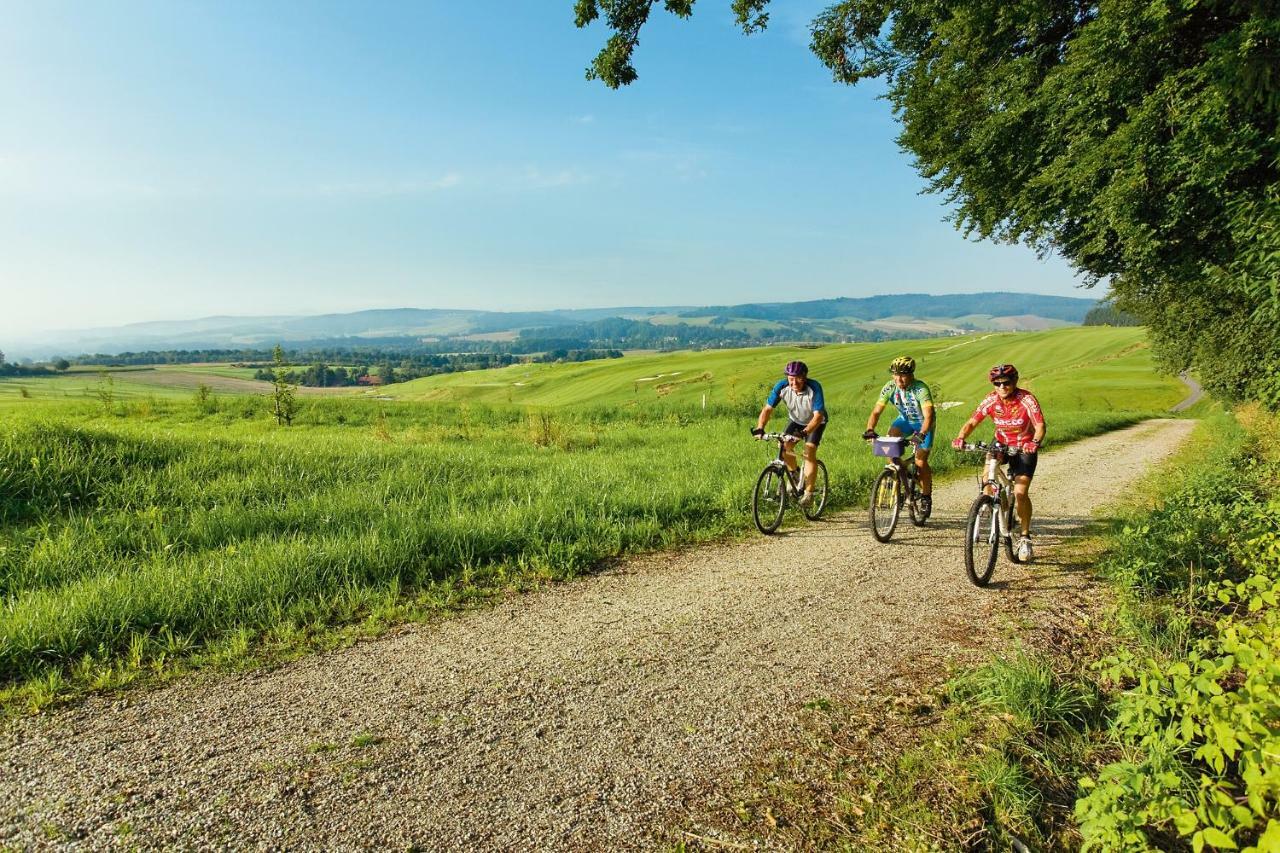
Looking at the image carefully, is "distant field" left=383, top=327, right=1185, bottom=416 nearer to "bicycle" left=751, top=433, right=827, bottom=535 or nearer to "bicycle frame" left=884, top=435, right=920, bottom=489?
"bicycle" left=751, top=433, right=827, bottom=535

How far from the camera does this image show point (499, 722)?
417cm

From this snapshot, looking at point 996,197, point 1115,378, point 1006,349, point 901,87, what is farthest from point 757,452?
point 1006,349

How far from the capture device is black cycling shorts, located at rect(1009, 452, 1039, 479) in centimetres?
757

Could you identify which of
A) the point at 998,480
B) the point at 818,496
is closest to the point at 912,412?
the point at 818,496

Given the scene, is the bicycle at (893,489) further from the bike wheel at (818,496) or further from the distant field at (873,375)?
the distant field at (873,375)

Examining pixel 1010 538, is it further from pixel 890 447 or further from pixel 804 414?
pixel 804 414

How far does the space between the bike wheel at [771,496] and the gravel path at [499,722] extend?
2486mm

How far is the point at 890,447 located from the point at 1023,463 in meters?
1.70

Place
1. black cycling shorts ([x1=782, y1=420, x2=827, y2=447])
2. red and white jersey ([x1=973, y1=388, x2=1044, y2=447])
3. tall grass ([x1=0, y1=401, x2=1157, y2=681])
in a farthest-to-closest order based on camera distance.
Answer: black cycling shorts ([x1=782, y1=420, x2=827, y2=447])
red and white jersey ([x1=973, y1=388, x2=1044, y2=447])
tall grass ([x1=0, y1=401, x2=1157, y2=681])

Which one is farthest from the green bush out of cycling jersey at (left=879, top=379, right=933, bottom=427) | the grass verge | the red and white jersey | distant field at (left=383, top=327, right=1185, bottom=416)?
distant field at (left=383, top=327, right=1185, bottom=416)

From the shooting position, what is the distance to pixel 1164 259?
11.8 meters

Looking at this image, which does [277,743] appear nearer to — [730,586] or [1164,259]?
[730,586]

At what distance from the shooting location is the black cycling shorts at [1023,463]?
757 cm

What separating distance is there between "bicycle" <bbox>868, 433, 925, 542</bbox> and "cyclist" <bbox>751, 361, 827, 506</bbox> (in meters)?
0.83
